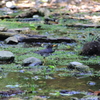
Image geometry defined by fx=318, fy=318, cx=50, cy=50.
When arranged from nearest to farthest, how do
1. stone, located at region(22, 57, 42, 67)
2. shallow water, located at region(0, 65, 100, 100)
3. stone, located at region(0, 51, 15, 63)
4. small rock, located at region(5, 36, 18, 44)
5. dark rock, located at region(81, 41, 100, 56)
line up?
shallow water, located at region(0, 65, 100, 100), stone, located at region(22, 57, 42, 67), stone, located at region(0, 51, 15, 63), dark rock, located at region(81, 41, 100, 56), small rock, located at region(5, 36, 18, 44)

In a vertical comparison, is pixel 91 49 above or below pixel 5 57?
below

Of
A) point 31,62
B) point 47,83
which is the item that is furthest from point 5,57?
point 47,83

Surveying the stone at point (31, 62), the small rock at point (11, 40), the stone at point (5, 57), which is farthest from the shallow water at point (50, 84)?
the small rock at point (11, 40)

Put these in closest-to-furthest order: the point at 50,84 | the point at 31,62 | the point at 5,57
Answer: the point at 50,84 < the point at 31,62 < the point at 5,57

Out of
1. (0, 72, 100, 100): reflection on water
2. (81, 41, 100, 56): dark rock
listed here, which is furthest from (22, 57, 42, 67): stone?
(81, 41, 100, 56): dark rock

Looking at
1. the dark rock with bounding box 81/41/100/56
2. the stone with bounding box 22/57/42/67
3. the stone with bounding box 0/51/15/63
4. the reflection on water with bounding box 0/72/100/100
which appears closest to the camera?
the reflection on water with bounding box 0/72/100/100

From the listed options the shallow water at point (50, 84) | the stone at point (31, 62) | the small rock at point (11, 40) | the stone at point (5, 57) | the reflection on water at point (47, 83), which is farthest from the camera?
the small rock at point (11, 40)

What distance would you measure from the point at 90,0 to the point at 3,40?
41.4 ft

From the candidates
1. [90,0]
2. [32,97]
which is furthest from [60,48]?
[90,0]

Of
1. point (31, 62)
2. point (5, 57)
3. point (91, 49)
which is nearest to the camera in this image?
point (31, 62)

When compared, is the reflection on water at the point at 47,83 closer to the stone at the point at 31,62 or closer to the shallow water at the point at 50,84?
the shallow water at the point at 50,84

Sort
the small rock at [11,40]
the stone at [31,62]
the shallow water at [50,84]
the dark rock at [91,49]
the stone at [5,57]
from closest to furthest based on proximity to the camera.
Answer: the shallow water at [50,84] < the stone at [31,62] < the stone at [5,57] < the dark rock at [91,49] < the small rock at [11,40]

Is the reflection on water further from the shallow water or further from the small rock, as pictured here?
the small rock

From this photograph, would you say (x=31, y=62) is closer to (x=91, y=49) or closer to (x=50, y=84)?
(x=50, y=84)
